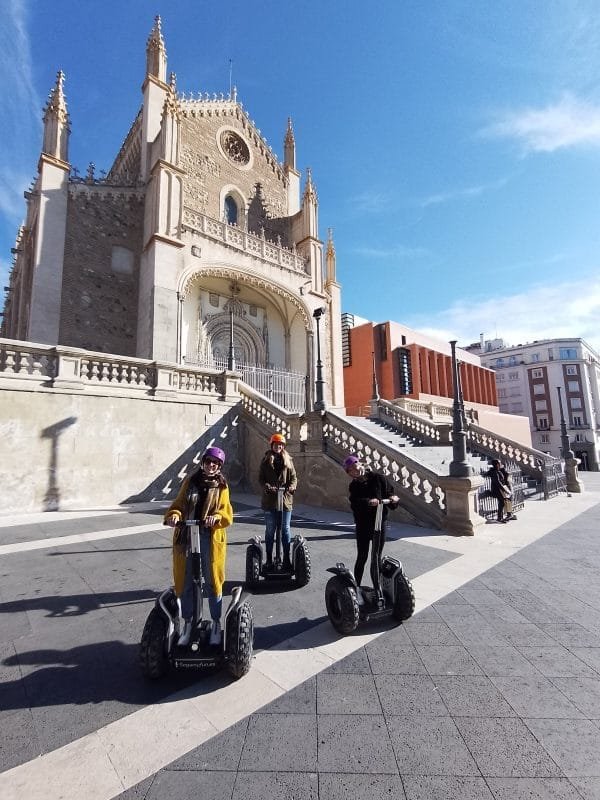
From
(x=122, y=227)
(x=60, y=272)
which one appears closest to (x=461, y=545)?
(x=60, y=272)

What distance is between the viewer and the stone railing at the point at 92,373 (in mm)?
8492

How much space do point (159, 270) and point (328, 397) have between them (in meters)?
10.4

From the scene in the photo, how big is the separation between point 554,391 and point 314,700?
65757 mm

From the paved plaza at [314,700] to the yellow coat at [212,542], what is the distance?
637 mm

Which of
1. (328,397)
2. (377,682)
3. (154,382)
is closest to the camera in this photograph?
(377,682)

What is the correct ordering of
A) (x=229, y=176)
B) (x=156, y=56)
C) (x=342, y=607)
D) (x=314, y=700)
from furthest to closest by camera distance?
(x=229, y=176), (x=156, y=56), (x=342, y=607), (x=314, y=700)

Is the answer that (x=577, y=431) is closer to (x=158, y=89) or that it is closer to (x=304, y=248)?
(x=304, y=248)

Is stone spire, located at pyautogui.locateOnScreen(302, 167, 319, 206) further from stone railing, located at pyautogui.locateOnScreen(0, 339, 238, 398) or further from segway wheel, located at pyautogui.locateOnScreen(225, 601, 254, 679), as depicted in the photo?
segway wheel, located at pyautogui.locateOnScreen(225, 601, 254, 679)

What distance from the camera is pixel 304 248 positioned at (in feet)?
69.0

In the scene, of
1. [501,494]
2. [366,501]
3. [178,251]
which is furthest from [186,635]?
[178,251]

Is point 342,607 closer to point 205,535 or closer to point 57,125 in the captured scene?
point 205,535

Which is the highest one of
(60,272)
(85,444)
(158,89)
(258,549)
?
(158,89)

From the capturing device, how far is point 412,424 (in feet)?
54.0

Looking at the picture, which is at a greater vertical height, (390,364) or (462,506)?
(390,364)
